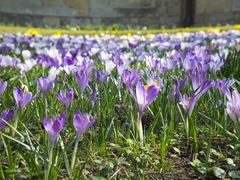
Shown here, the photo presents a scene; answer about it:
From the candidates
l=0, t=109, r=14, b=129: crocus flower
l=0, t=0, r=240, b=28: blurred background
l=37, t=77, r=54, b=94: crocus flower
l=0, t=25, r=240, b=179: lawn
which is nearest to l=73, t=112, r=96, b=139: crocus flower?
l=0, t=25, r=240, b=179: lawn

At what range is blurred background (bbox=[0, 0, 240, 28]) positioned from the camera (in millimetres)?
13953

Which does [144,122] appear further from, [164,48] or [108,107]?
[164,48]

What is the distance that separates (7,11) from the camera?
13.8 meters

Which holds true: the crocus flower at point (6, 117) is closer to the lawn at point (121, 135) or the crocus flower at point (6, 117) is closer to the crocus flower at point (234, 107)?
the lawn at point (121, 135)

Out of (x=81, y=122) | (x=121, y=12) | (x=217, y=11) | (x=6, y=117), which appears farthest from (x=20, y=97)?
(x=217, y=11)

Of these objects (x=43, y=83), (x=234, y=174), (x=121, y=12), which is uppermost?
(x=43, y=83)

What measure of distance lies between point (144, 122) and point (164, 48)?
298 cm

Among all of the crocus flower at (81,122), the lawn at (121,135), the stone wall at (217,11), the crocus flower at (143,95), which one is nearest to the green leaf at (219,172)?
the lawn at (121,135)

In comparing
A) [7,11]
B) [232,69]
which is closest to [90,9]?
[7,11]

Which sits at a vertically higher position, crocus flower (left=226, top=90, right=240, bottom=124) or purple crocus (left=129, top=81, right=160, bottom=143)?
purple crocus (left=129, top=81, right=160, bottom=143)

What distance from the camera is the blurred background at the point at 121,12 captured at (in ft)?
45.8

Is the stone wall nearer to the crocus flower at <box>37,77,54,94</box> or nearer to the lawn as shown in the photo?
the lawn

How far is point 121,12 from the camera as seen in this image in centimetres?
1488

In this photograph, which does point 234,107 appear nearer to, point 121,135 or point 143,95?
point 143,95
